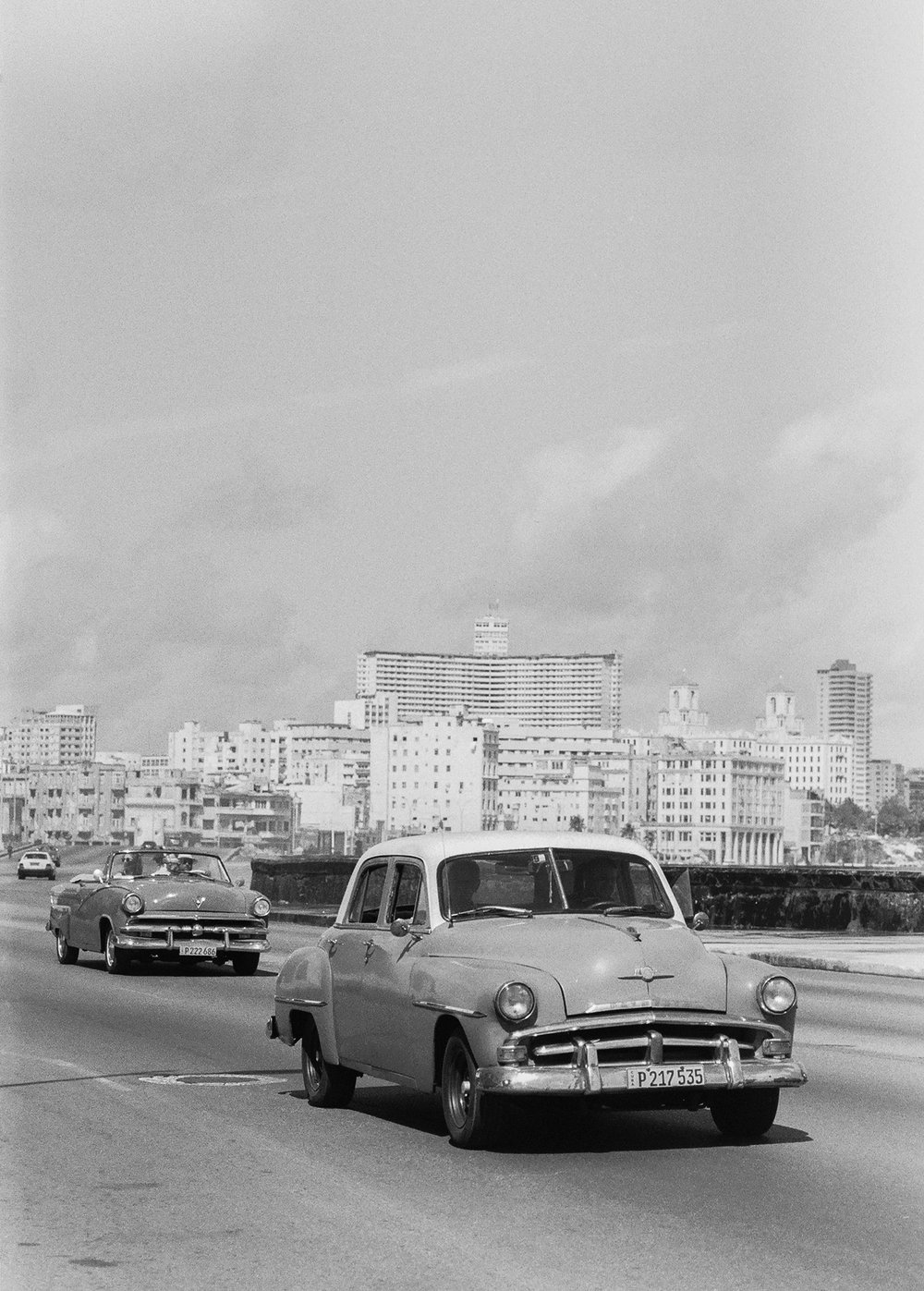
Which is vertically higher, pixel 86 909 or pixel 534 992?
pixel 534 992

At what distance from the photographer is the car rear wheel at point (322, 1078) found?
11508 mm

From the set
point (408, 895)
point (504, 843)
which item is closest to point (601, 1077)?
point (504, 843)

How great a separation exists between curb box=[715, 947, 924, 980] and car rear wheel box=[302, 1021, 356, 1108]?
1287 centimetres

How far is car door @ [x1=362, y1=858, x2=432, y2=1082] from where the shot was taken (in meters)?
10.3

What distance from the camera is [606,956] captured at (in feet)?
31.6

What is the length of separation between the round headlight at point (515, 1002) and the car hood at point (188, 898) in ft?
44.0

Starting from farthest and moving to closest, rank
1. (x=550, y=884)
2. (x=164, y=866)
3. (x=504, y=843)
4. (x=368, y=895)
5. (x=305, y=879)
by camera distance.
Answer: (x=305, y=879) < (x=164, y=866) < (x=368, y=895) < (x=504, y=843) < (x=550, y=884)

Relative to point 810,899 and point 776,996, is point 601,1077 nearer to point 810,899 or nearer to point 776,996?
point 776,996

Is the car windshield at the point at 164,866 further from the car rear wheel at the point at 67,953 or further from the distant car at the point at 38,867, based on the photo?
the distant car at the point at 38,867

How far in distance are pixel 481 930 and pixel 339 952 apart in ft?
4.70

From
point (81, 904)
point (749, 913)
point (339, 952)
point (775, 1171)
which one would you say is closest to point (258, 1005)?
point (81, 904)

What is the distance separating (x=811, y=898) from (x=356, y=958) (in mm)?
25189

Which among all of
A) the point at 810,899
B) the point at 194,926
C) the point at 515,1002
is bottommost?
the point at 194,926

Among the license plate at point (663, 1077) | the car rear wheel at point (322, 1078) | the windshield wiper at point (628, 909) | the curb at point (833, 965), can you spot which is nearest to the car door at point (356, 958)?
the car rear wheel at point (322, 1078)
